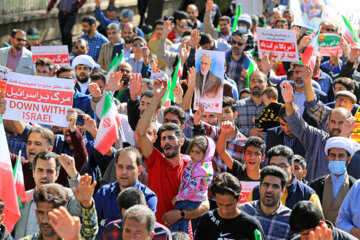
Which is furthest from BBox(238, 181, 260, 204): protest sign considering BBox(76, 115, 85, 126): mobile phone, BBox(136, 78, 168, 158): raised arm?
BBox(76, 115, 85, 126): mobile phone

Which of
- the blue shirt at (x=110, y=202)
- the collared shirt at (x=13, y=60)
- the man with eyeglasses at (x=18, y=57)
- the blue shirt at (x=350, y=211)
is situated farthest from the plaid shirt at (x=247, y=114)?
the collared shirt at (x=13, y=60)

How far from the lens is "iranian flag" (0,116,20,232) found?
6.83m

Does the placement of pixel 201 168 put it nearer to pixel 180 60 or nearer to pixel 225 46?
pixel 180 60

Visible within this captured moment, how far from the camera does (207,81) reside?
10047mm

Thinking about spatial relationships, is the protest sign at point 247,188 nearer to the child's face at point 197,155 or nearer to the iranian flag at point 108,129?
the child's face at point 197,155

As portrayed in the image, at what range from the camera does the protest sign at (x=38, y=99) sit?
8688mm

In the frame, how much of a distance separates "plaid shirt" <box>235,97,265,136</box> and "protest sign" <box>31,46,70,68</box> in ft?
9.94

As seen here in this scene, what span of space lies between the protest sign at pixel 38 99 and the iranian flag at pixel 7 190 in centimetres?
120

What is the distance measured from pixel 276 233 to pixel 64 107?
300 centimetres

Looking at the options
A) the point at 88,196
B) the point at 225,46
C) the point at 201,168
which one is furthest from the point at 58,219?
the point at 225,46

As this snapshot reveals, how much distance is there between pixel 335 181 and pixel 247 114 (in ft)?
8.92

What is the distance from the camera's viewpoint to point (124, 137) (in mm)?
8898

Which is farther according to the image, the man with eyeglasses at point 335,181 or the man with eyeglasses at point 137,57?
the man with eyeglasses at point 137,57

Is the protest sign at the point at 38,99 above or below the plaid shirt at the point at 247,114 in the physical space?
above
